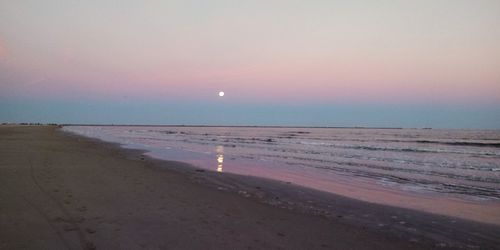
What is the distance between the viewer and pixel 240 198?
11039mm

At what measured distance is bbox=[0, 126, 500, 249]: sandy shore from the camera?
250 inches

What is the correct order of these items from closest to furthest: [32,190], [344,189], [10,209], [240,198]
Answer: [10,209] → [32,190] → [240,198] → [344,189]

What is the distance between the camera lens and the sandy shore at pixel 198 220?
6.35m

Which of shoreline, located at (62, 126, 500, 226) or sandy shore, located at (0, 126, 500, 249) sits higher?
sandy shore, located at (0, 126, 500, 249)

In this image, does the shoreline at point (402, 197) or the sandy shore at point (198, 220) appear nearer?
the sandy shore at point (198, 220)

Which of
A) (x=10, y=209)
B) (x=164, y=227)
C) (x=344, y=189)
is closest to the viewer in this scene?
(x=164, y=227)

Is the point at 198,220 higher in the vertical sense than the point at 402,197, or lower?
higher

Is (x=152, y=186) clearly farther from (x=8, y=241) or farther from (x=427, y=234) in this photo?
(x=427, y=234)

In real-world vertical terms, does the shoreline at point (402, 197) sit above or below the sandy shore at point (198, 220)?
below

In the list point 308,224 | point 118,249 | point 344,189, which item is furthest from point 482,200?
point 118,249

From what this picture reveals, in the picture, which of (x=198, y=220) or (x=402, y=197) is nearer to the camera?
(x=198, y=220)

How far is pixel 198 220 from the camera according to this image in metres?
7.85

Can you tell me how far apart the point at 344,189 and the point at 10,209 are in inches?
399

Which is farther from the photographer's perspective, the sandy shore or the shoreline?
the shoreline
